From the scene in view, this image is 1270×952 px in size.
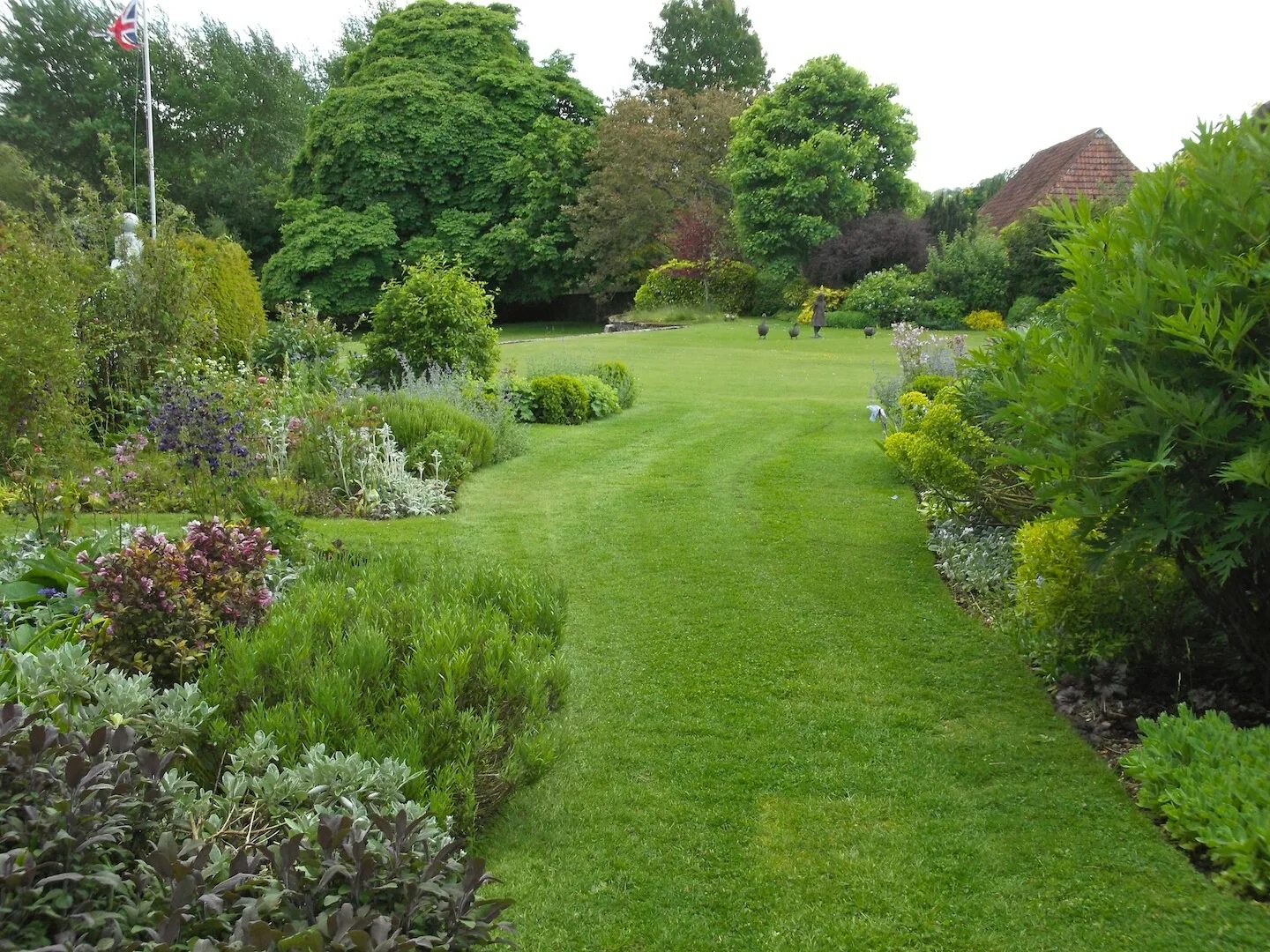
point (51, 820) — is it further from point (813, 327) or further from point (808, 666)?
point (813, 327)

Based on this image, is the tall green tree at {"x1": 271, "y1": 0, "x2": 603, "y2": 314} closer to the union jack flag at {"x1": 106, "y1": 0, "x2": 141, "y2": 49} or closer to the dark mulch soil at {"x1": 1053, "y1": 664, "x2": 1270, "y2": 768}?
the union jack flag at {"x1": 106, "y1": 0, "x2": 141, "y2": 49}

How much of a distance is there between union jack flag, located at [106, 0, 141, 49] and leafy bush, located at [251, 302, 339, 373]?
11.2m

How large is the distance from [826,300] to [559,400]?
19.2 m

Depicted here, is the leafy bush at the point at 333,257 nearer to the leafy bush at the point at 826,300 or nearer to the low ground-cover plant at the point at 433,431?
the leafy bush at the point at 826,300

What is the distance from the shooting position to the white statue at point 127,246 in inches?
389

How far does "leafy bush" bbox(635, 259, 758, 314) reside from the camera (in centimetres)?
3234

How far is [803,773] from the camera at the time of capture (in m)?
3.62

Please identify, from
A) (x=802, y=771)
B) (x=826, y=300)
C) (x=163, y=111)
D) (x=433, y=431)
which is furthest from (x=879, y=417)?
(x=163, y=111)

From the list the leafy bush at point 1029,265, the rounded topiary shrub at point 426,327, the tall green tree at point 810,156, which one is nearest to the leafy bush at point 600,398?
the rounded topiary shrub at point 426,327

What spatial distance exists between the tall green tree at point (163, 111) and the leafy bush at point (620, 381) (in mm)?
30547

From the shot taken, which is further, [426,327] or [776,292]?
[776,292]

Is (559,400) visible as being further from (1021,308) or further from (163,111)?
(163,111)

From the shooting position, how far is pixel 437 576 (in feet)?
16.0

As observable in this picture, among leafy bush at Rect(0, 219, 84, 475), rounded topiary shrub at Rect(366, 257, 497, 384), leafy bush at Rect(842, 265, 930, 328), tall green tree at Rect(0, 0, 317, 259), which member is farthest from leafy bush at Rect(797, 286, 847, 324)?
tall green tree at Rect(0, 0, 317, 259)
